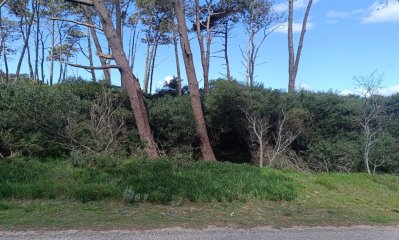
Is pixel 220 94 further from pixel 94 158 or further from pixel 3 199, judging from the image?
pixel 3 199

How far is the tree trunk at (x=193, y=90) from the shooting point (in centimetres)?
1753

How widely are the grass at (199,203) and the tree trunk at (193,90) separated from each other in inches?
136

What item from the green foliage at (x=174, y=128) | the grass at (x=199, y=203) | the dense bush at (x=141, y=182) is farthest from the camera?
the green foliage at (x=174, y=128)

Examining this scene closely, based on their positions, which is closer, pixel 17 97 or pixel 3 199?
pixel 3 199

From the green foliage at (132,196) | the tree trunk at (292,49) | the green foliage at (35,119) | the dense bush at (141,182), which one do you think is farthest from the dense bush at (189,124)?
the tree trunk at (292,49)

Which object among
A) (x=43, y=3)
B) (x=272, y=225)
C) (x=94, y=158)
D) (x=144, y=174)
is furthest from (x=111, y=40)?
(x=43, y=3)

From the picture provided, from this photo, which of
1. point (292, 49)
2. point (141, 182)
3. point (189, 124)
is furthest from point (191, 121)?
point (292, 49)

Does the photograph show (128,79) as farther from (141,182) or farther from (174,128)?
(141,182)

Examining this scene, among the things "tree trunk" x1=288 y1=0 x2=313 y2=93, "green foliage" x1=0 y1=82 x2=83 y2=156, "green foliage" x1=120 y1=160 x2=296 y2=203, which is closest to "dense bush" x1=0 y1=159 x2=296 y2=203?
"green foliage" x1=120 y1=160 x2=296 y2=203

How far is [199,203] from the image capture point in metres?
9.71

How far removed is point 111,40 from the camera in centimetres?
1606

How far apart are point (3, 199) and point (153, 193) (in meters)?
3.15

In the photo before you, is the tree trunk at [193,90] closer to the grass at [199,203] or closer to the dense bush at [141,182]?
the grass at [199,203]

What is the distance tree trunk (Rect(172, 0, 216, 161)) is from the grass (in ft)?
11.3
